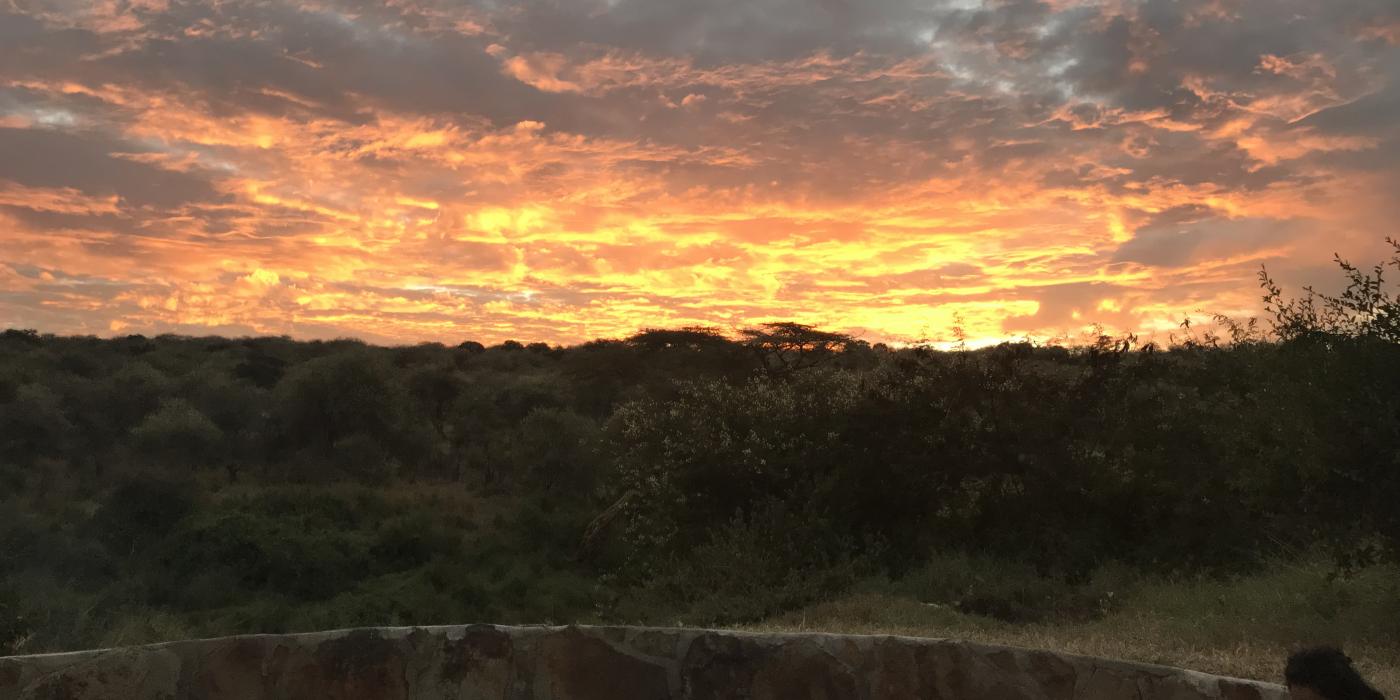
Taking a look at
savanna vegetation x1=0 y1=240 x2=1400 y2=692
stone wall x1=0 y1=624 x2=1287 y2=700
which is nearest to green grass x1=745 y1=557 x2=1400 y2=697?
savanna vegetation x1=0 y1=240 x2=1400 y2=692

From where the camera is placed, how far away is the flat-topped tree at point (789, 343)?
35.0 m

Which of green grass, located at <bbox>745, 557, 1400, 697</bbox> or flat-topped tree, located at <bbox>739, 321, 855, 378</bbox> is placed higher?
flat-topped tree, located at <bbox>739, 321, 855, 378</bbox>

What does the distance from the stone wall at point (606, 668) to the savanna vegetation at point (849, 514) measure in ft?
9.35

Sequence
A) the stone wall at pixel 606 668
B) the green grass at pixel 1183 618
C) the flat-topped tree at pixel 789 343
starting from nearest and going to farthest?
the stone wall at pixel 606 668, the green grass at pixel 1183 618, the flat-topped tree at pixel 789 343

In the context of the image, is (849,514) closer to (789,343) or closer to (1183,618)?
(1183,618)

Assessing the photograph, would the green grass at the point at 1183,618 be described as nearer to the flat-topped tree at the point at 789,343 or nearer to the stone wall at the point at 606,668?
the stone wall at the point at 606,668

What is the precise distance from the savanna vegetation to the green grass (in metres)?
0.06

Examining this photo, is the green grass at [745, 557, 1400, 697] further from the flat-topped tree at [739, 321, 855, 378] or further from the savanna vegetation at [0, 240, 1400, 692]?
the flat-topped tree at [739, 321, 855, 378]

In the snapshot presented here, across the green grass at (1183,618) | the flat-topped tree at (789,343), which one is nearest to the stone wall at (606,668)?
the green grass at (1183,618)

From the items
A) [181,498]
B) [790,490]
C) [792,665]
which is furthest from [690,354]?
[792,665]

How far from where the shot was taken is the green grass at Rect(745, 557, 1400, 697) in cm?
819

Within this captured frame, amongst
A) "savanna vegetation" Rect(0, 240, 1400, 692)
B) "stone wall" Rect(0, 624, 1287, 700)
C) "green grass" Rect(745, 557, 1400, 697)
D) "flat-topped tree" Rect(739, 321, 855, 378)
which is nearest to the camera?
"stone wall" Rect(0, 624, 1287, 700)

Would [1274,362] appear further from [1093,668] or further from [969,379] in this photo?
[1093,668]

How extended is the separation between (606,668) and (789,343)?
30447 mm
